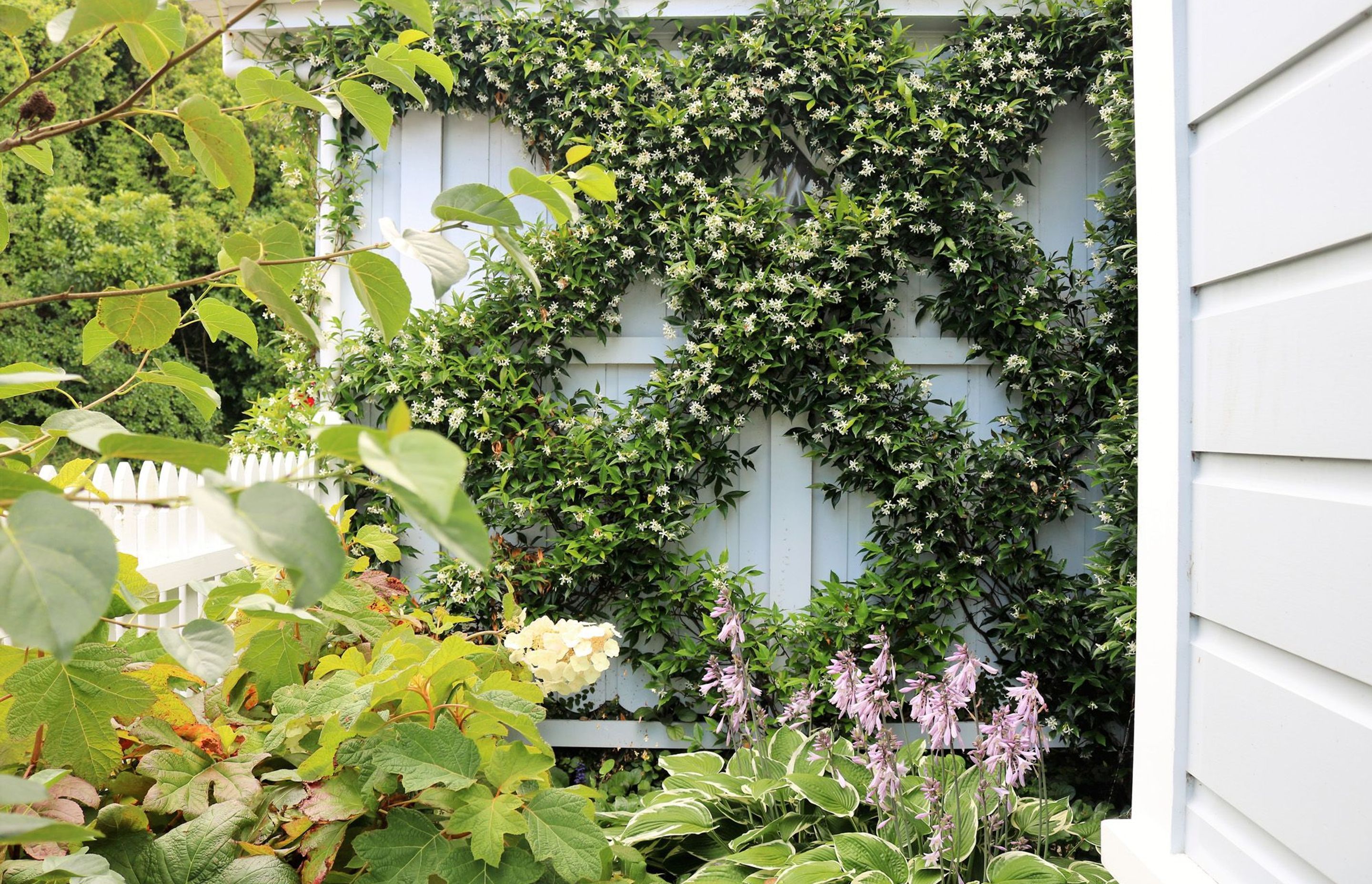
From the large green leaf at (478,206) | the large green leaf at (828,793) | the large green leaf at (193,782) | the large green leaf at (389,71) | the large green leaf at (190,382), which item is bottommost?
the large green leaf at (828,793)

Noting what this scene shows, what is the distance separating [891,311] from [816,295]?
0.98 feet

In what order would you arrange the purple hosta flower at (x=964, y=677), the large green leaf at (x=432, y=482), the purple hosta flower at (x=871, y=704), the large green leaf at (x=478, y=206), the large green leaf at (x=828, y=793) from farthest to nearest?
the large green leaf at (x=828, y=793) → the purple hosta flower at (x=871, y=704) → the purple hosta flower at (x=964, y=677) → the large green leaf at (x=478, y=206) → the large green leaf at (x=432, y=482)

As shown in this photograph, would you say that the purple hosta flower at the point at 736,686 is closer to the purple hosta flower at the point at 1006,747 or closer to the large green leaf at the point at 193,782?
the purple hosta flower at the point at 1006,747

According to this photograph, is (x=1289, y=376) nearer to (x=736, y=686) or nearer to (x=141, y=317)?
(x=141, y=317)

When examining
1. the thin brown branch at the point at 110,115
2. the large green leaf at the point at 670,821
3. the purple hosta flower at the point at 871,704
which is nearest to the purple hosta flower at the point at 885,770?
the purple hosta flower at the point at 871,704

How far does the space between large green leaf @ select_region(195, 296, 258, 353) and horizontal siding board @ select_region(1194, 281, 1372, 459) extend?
80 centimetres

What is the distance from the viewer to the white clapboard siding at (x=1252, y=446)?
625 mm

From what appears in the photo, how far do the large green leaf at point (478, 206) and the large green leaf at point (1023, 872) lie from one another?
64.7 inches

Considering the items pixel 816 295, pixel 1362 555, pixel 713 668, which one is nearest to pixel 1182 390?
pixel 1362 555

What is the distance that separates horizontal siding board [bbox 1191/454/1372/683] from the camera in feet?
2.03

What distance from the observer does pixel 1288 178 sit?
0.69m

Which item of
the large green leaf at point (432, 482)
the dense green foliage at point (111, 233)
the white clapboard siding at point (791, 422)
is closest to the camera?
the large green leaf at point (432, 482)

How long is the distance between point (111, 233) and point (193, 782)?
32.3ft

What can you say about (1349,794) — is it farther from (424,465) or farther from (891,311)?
(891,311)
